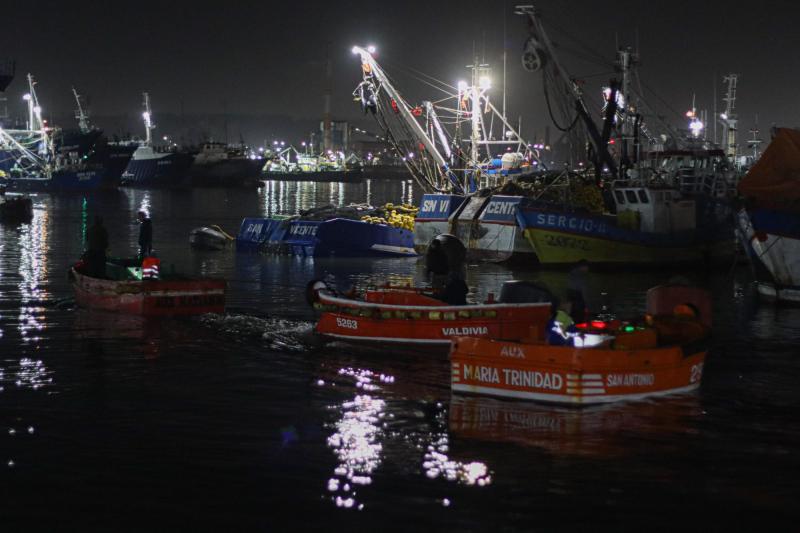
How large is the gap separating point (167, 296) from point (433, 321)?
678 cm

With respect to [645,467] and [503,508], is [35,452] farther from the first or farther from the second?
[645,467]

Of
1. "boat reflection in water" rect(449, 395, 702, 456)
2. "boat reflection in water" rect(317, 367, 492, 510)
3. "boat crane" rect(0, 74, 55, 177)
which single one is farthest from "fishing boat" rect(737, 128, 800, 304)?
"boat crane" rect(0, 74, 55, 177)

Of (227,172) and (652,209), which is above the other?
(227,172)

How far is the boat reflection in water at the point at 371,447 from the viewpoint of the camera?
1157cm

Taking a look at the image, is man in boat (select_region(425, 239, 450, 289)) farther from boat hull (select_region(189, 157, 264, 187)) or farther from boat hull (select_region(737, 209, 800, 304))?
boat hull (select_region(189, 157, 264, 187))

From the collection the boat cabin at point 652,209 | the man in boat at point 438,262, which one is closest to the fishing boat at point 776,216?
the boat cabin at point 652,209

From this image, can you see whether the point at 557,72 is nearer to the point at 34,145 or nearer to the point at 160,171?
the point at 34,145

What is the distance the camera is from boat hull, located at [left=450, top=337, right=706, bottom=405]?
575 inches

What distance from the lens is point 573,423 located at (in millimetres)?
14211

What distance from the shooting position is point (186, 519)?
10422mm

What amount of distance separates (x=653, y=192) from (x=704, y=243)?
2.91m

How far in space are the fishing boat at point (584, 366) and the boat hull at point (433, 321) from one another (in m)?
2.98

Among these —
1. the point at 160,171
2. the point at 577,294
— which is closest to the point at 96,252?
the point at 577,294

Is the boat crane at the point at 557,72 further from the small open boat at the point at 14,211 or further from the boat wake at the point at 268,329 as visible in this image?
the small open boat at the point at 14,211
